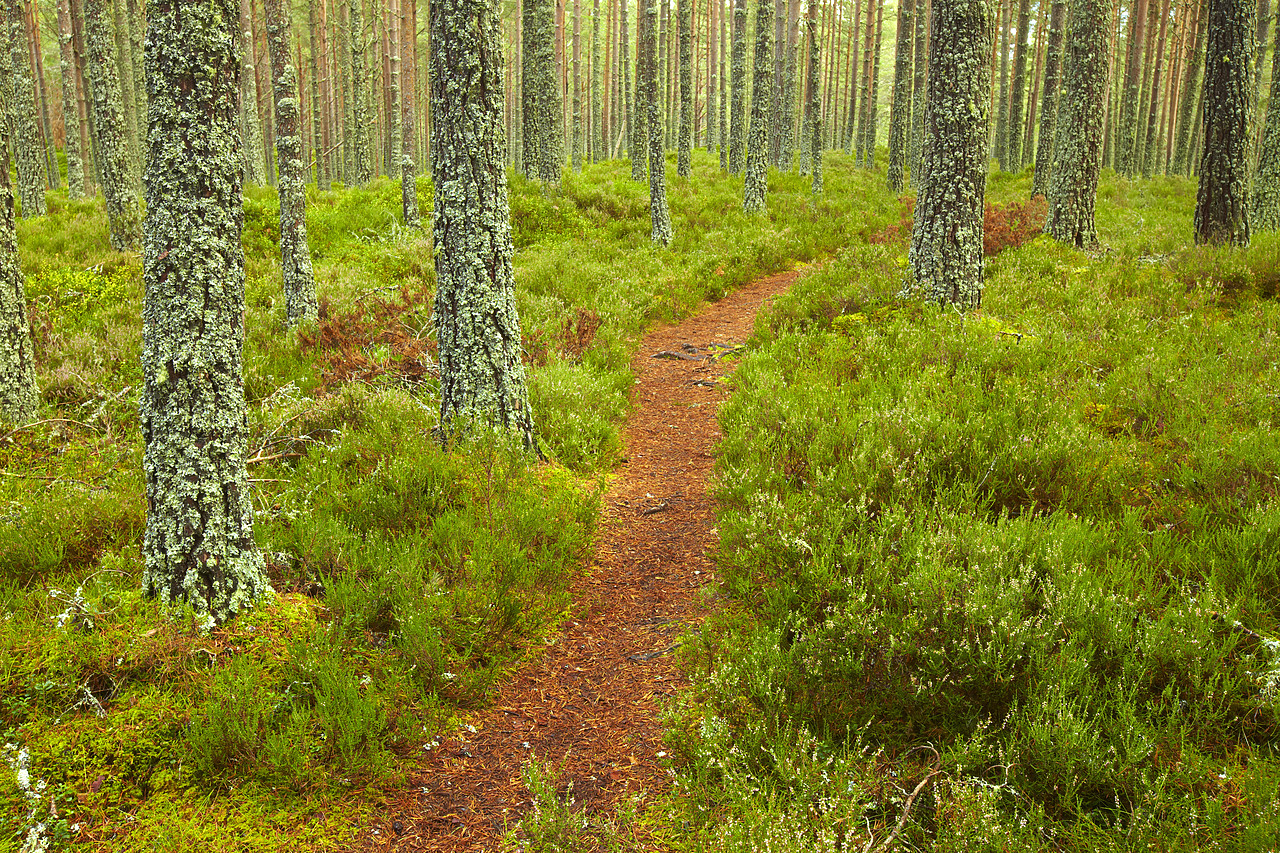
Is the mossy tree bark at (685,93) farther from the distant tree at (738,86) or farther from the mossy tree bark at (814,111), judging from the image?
the mossy tree bark at (814,111)

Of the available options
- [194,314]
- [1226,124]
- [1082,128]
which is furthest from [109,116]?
[1226,124]

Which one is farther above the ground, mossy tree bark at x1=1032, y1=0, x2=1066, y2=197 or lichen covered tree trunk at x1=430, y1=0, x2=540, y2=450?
mossy tree bark at x1=1032, y1=0, x2=1066, y2=197

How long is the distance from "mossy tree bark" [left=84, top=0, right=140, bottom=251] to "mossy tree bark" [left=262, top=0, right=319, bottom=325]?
5.09m

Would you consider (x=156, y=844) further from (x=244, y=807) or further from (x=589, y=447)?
(x=589, y=447)

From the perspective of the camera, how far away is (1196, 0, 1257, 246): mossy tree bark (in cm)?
977

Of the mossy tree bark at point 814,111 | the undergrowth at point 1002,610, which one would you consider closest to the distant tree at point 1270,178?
the undergrowth at point 1002,610

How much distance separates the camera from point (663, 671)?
4320 millimetres

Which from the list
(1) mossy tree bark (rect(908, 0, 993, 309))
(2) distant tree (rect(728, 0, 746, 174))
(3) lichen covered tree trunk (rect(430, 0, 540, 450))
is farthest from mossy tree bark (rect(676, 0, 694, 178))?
(3) lichen covered tree trunk (rect(430, 0, 540, 450))

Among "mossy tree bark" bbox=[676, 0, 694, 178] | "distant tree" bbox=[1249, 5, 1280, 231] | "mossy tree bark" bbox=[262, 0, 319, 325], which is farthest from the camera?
"mossy tree bark" bbox=[676, 0, 694, 178]

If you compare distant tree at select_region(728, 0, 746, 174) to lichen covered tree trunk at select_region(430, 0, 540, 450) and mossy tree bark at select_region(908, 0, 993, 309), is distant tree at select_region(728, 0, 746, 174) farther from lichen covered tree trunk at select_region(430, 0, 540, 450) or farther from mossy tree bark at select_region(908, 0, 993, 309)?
lichen covered tree trunk at select_region(430, 0, 540, 450)

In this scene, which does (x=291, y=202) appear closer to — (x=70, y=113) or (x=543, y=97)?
(x=543, y=97)

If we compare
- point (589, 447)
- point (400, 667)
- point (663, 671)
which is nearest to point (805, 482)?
point (663, 671)

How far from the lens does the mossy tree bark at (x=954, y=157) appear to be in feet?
28.6

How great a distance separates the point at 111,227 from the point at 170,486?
13070mm
